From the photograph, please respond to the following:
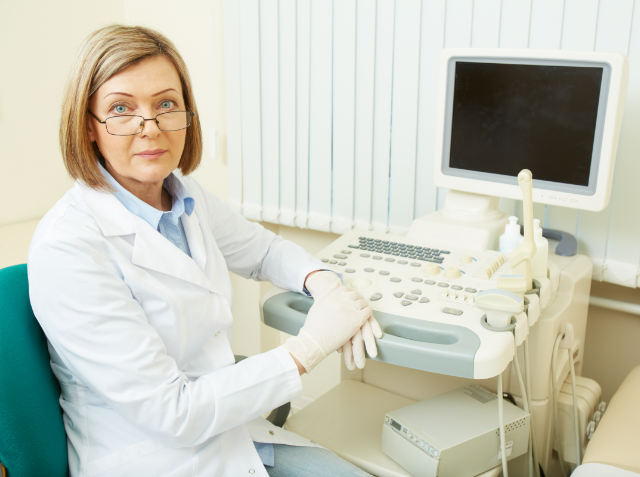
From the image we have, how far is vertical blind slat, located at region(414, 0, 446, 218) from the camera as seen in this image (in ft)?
5.03

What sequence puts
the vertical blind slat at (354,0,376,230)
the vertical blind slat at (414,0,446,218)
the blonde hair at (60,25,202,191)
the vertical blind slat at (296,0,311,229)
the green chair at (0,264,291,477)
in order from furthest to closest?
the vertical blind slat at (296,0,311,229) < the vertical blind slat at (354,0,376,230) < the vertical blind slat at (414,0,446,218) < the blonde hair at (60,25,202,191) < the green chair at (0,264,291,477)

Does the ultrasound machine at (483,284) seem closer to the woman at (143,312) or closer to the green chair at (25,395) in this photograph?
the woman at (143,312)

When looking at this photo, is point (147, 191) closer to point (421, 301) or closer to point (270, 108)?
point (421, 301)

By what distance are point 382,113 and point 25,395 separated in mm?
1169

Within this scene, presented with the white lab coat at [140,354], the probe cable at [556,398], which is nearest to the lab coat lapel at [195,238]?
the white lab coat at [140,354]

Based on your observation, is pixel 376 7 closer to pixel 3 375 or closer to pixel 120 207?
pixel 120 207

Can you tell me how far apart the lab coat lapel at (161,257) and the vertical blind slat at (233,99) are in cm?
103

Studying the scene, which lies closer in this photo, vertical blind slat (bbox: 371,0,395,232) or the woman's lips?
the woman's lips

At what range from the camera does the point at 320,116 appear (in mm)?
1792

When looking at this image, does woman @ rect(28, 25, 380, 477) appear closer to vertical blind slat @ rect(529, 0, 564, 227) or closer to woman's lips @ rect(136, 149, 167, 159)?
woman's lips @ rect(136, 149, 167, 159)

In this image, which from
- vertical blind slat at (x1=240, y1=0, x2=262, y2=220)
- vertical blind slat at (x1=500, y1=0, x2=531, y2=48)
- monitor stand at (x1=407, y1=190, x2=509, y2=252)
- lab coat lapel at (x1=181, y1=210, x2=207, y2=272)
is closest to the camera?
lab coat lapel at (x1=181, y1=210, x2=207, y2=272)

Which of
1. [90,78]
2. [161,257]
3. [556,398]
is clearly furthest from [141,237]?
[556,398]

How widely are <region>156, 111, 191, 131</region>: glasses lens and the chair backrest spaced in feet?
1.10

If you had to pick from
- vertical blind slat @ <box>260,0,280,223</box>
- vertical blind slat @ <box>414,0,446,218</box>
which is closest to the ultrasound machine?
vertical blind slat @ <box>414,0,446,218</box>
